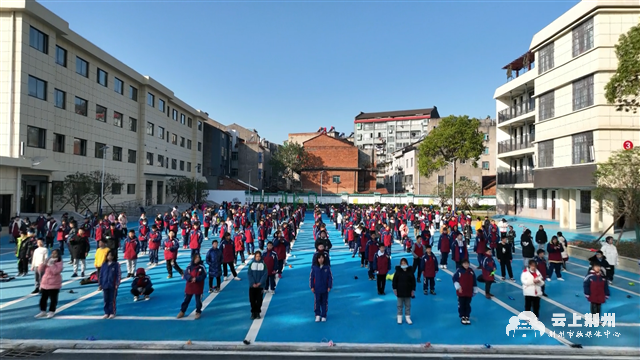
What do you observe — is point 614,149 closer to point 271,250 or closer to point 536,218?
point 536,218

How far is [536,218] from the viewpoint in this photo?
113 feet

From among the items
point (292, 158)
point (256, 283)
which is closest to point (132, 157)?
point (292, 158)

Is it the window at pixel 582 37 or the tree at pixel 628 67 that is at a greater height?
the window at pixel 582 37

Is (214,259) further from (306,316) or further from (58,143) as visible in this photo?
(58,143)

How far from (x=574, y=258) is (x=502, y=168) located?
23.3 metres

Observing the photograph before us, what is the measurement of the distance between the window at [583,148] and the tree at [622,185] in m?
5.94

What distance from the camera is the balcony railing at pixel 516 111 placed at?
110 feet

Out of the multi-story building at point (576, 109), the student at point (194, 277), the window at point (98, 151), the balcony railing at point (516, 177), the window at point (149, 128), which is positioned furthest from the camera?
the window at point (149, 128)

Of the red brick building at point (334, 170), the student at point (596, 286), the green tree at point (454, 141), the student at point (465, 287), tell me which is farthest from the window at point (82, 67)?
the red brick building at point (334, 170)

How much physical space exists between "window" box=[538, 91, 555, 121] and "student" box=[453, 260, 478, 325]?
76.4 ft

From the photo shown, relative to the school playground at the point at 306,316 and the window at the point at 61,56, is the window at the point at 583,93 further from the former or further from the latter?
the window at the point at 61,56

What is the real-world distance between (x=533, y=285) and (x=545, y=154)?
2272 centimetres

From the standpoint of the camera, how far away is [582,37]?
22.8 meters

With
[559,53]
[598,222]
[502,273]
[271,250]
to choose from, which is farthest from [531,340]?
[559,53]
